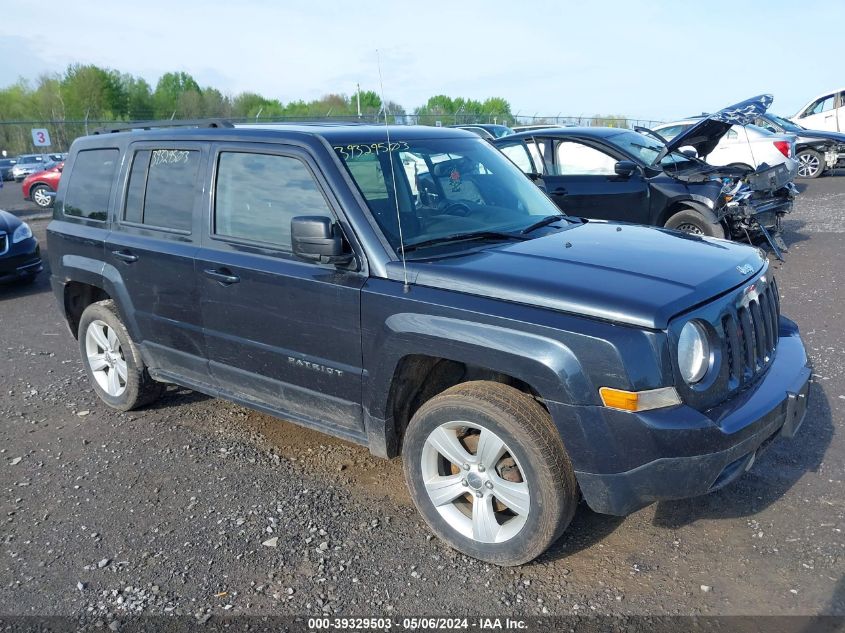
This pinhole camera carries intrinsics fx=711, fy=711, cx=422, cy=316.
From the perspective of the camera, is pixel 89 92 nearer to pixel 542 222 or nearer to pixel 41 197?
pixel 41 197

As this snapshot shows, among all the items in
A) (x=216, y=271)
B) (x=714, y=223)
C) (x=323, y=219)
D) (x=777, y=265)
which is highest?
(x=323, y=219)

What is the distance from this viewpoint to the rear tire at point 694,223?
8.42 m

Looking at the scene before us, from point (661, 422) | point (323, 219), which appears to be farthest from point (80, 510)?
point (661, 422)

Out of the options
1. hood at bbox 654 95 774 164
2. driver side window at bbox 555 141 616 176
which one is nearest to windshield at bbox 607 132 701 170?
driver side window at bbox 555 141 616 176

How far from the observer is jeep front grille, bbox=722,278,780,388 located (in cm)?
307

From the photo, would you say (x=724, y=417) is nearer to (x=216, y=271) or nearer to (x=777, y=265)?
(x=216, y=271)

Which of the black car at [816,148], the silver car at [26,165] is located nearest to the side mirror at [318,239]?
the black car at [816,148]

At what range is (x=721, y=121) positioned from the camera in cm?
820

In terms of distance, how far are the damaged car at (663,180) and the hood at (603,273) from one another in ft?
15.1

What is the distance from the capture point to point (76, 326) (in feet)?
18.5

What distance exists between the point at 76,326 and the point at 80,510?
2.16 meters

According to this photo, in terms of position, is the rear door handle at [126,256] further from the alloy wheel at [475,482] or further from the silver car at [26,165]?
the silver car at [26,165]

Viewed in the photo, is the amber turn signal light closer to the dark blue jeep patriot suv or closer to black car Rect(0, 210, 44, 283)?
the dark blue jeep patriot suv

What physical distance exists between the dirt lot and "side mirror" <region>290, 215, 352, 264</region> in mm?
1383
